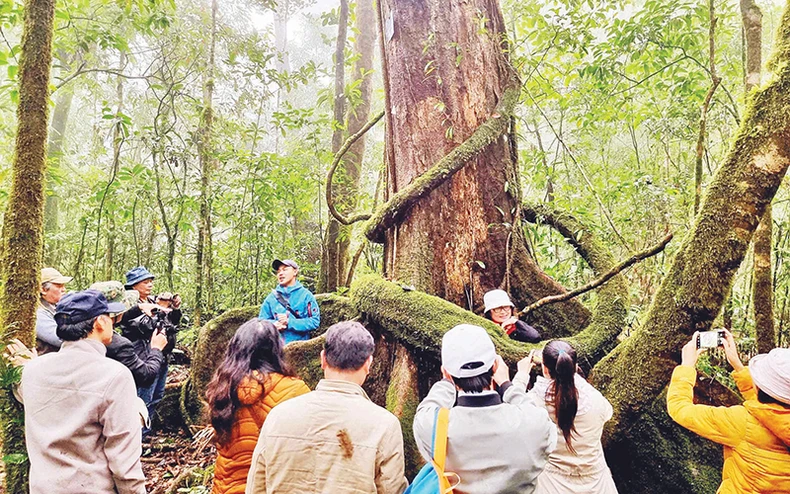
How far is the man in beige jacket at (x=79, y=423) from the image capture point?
73.8 inches

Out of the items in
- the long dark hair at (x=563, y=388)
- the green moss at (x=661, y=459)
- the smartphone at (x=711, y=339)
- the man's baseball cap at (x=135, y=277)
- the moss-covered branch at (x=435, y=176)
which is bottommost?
the green moss at (x=661, y=459)

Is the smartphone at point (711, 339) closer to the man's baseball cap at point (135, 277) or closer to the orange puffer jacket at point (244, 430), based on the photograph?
the orange puffer jacket at point (244, 430)

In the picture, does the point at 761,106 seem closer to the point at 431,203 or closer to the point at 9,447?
the point at 431,203

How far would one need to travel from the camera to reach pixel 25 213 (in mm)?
2494

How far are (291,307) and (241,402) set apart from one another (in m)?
2.38

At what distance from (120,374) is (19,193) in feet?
4.39

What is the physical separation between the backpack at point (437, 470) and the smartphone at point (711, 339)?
1509mm

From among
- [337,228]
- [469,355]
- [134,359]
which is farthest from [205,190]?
[469,355]

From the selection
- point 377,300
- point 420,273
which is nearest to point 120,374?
point 377,300

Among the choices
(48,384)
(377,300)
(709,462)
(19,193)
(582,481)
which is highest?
(19,193)

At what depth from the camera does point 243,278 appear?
771 centimetres

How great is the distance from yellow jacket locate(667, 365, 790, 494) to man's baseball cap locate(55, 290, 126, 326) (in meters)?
2.84

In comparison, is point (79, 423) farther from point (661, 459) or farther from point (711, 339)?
point (661, 459)

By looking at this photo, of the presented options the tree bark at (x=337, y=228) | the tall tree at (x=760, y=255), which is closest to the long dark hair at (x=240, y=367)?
the tall tree at (x=760, y=255)
